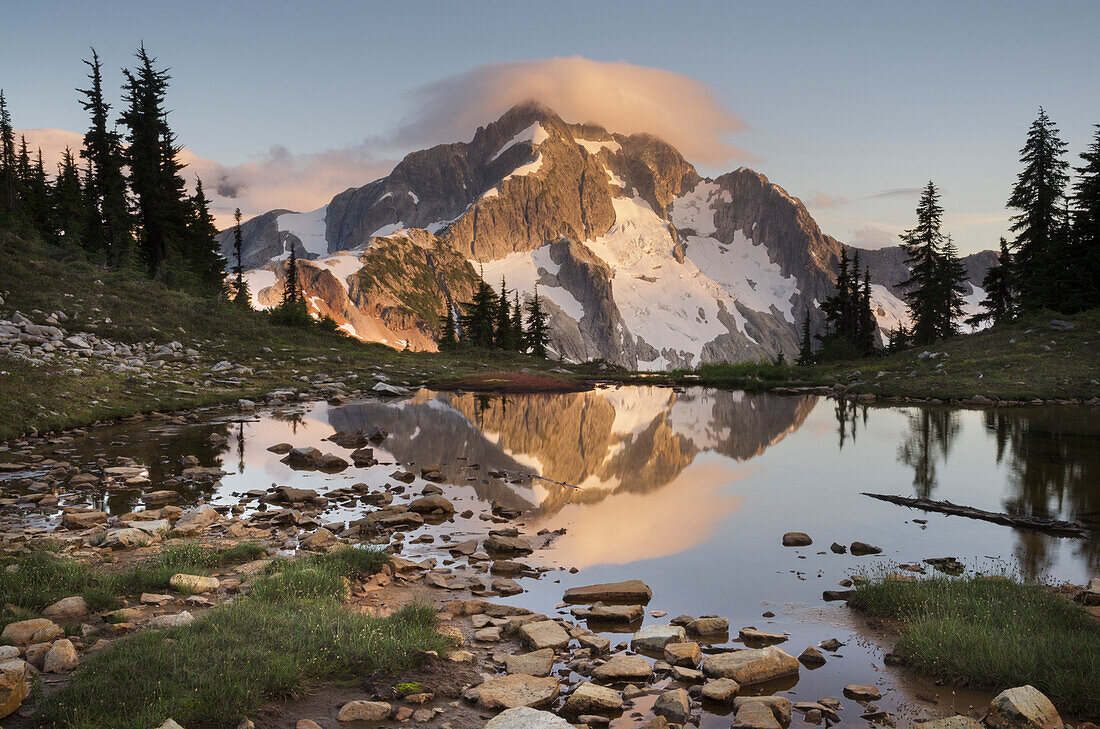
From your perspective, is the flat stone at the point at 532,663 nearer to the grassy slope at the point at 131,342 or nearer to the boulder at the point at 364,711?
the boulder at the point at 364,711

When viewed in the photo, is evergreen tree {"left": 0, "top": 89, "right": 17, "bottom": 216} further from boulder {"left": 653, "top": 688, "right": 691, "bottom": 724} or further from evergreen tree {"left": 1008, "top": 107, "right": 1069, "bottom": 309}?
evergreen tree {"left": 1008, "top": 107, "right": 1069, "bottom": 309}

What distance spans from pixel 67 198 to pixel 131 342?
55444 mm

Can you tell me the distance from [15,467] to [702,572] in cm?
1612

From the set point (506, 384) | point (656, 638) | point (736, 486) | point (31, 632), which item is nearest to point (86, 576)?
point (31, 632)

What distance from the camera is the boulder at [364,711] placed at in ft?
18.6

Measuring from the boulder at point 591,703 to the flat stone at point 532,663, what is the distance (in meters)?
0.68

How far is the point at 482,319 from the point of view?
83.9 m

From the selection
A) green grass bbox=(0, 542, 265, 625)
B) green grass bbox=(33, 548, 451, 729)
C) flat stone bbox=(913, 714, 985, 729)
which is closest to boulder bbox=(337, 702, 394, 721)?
green grass bbox=(33, 548, 451, 729)

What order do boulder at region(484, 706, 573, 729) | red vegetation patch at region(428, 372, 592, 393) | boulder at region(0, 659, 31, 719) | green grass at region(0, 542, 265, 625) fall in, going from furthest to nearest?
red vegetation patch at region(428, 372, 592, 393) < green grass at region(0, 542, 265, 625) < boulder at region(484, 706, 573, 729) < boulder at region(0, 659, 31, 719)

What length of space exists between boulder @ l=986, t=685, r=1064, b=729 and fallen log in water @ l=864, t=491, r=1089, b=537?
316 inches

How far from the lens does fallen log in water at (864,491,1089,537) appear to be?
472 inches

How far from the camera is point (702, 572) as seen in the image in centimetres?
1001

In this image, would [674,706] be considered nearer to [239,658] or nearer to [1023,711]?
[1023,711]

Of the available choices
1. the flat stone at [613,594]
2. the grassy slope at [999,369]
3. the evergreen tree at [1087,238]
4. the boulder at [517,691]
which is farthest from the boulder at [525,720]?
the evergreen tree at [1087,238]
